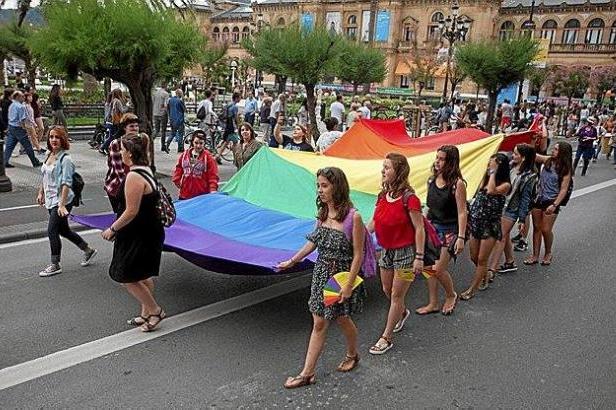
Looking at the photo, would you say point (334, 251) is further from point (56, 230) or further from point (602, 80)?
point (602, 80)

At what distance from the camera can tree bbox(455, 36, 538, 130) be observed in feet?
74.0

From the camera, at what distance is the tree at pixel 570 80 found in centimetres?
4353

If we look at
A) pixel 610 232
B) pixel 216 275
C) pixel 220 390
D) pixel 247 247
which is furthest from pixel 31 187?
pixel 610 232

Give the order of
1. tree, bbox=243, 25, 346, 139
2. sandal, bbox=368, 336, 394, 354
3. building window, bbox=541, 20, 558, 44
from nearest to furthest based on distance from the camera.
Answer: sandal, bbox=368, 336, 394, 354 < tree, bbox=243, 25, 346, 139 < building window, bbox=541, 20, 558, 44

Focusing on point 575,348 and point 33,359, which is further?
point 575,348

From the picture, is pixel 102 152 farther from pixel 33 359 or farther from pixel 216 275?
pixel 33 359

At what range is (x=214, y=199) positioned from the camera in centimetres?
718

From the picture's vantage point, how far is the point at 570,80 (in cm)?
4338

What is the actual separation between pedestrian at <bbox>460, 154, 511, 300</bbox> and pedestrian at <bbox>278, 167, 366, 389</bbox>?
2.44 metres

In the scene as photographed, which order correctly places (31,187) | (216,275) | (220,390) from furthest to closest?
1. (31,187)
2. (216,275)
3. (220,390)

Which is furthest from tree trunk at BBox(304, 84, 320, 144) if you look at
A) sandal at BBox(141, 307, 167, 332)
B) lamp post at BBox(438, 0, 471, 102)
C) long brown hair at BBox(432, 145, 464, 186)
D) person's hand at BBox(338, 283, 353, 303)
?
person's hand at BBox(338, 283, 353, 303)

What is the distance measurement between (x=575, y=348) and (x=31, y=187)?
9502 mm

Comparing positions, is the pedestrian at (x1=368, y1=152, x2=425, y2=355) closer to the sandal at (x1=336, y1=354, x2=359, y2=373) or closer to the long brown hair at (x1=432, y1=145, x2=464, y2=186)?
the sandal at (x1=336, y1=354, x2=359, y2=373)

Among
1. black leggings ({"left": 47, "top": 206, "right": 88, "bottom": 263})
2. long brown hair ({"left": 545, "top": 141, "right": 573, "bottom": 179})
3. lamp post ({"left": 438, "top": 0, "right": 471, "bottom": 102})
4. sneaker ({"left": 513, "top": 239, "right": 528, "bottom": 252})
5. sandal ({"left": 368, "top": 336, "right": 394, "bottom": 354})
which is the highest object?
lamp post ({"left": 438, "top": 0, "right": 471, "bottom": 102})
